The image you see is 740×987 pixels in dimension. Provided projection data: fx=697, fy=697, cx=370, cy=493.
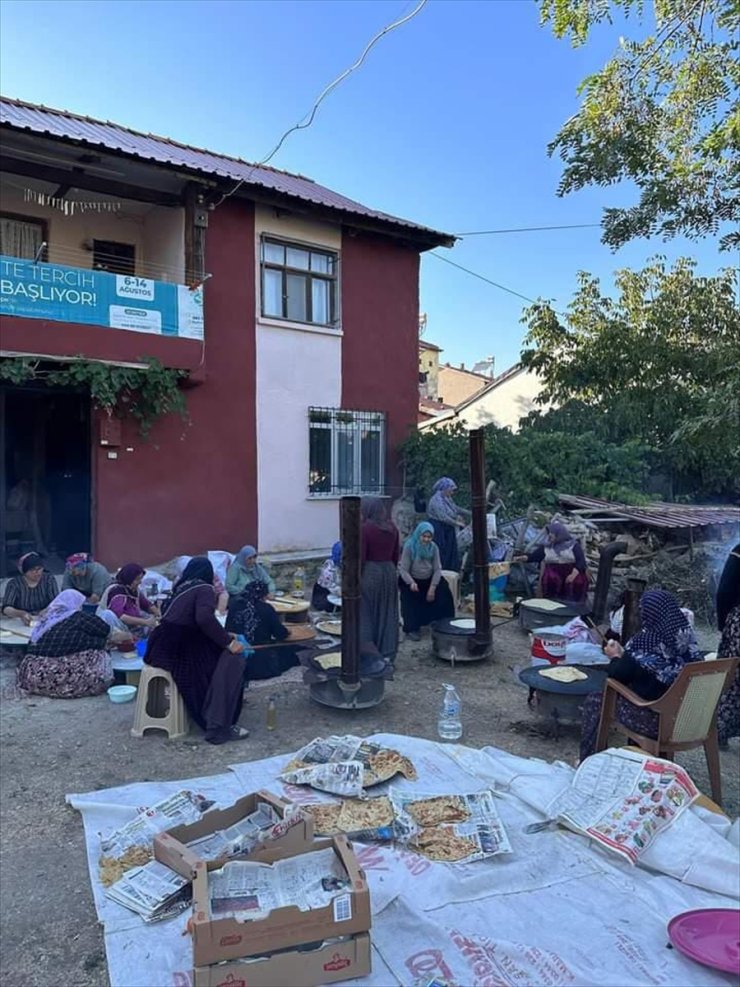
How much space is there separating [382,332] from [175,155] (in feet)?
15.8

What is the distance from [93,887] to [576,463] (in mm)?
10629

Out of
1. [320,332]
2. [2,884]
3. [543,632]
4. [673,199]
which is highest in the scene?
[673,199]

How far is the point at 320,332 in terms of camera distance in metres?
12.8

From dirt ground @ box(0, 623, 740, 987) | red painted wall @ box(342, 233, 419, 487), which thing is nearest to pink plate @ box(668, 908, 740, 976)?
dirt ground @ box(0, 623, 740, 987)

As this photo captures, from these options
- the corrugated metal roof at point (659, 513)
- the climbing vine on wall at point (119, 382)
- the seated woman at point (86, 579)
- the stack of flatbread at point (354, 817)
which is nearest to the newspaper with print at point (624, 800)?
the stack of flatbread at point (354, 817)

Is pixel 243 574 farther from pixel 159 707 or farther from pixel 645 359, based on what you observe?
pixel 645 359

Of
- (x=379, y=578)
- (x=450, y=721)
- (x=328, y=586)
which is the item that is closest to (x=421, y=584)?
(x=379, y=578)

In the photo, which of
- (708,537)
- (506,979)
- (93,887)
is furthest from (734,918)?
(708,537)

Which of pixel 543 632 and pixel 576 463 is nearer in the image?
pixel 543 632

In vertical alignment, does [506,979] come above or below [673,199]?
below

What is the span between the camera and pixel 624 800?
358 cm

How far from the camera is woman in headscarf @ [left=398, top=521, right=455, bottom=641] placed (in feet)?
26.2

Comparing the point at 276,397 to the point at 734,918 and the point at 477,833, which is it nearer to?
the point at 477,833

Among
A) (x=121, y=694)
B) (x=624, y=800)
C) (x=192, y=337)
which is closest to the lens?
(x=624, y=800)
